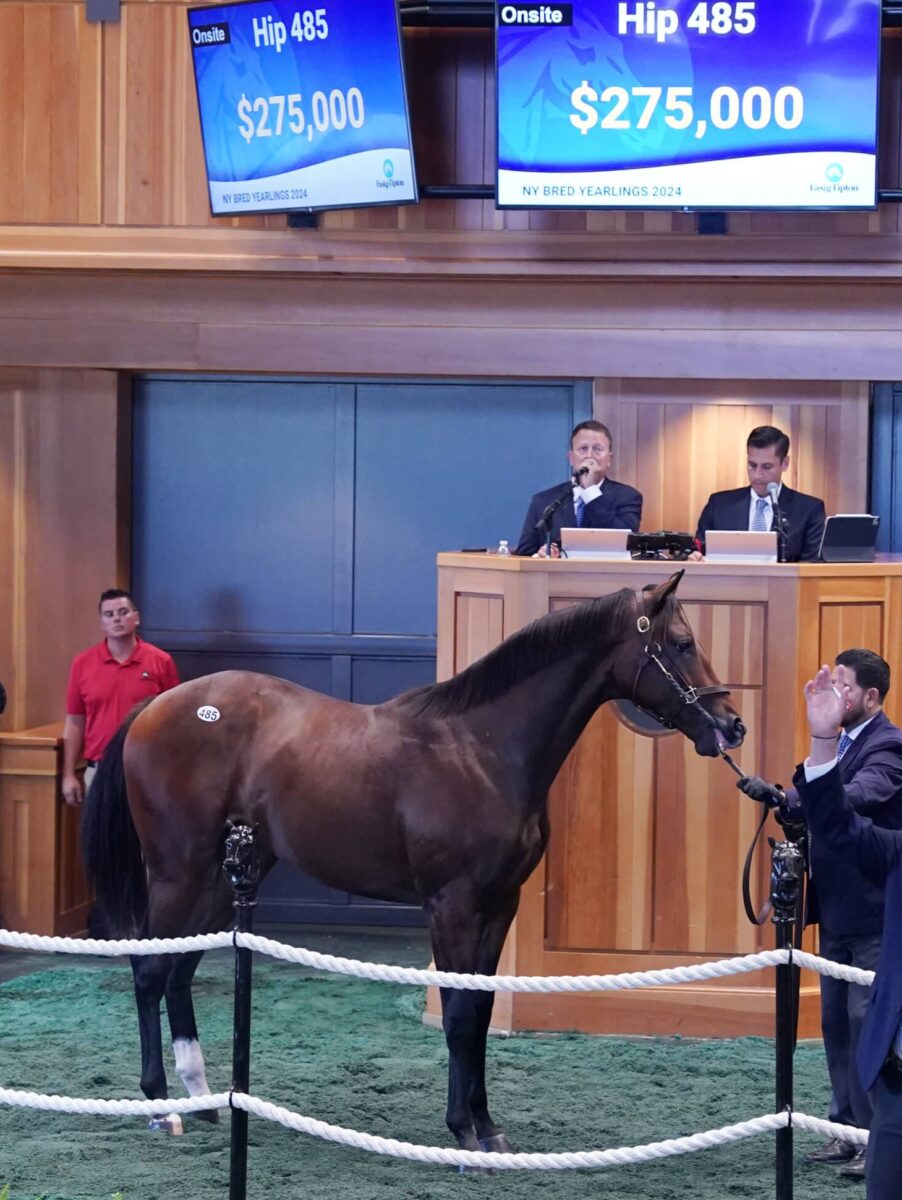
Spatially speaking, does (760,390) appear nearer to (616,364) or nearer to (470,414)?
(616,364)

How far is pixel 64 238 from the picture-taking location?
8047 mm

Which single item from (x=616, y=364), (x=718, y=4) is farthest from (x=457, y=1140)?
(x=718, y=4)

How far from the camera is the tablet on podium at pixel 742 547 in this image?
6.15m

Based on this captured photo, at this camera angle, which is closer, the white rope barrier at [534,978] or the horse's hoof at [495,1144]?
the white rope barrier at [534,978]

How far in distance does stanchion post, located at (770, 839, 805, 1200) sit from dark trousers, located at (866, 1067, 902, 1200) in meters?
0.66

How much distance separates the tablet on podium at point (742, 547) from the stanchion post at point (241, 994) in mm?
2679

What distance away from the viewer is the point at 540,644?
5090 millimetres

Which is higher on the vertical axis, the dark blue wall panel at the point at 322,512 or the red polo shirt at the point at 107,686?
the dark blue wall panel at the point at 322,512

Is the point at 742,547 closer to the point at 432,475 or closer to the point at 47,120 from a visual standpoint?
the point at 432,475

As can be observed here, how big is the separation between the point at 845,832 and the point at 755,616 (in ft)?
9.53

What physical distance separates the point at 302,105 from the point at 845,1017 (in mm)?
4747

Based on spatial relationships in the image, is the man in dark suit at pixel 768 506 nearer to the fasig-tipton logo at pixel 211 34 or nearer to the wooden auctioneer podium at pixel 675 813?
the wooden auctioneer podium at pixel 675 813

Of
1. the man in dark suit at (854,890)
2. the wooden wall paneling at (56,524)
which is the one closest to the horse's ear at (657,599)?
the man in dark suit at (854,890)

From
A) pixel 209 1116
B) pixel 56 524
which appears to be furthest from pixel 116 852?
pixel 56 524
